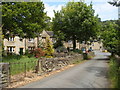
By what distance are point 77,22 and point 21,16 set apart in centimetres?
1316

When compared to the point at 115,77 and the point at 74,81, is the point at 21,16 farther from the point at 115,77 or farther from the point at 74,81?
the point at 115,77

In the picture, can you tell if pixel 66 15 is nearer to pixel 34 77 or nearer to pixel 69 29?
pixel 69 29

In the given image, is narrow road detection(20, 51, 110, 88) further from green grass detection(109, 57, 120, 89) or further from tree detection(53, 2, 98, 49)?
tree detection(53, 2, 98, 49)

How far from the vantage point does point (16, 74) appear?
1330 cm

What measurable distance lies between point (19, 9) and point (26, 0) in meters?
1.42

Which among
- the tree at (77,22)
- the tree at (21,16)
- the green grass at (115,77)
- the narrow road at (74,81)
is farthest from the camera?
the tree at (77,22)

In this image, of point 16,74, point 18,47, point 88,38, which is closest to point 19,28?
point 16,74

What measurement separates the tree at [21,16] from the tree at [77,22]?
10.2 meters

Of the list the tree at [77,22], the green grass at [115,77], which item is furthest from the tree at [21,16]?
the green grass at [115,77]

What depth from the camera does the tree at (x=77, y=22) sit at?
31256mm

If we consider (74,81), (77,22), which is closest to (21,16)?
(74,81)

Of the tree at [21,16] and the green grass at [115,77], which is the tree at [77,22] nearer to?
the tree at [21,16]

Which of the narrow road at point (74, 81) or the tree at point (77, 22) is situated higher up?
the tree at point (77, 22)

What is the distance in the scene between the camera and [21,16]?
20.4 meters
